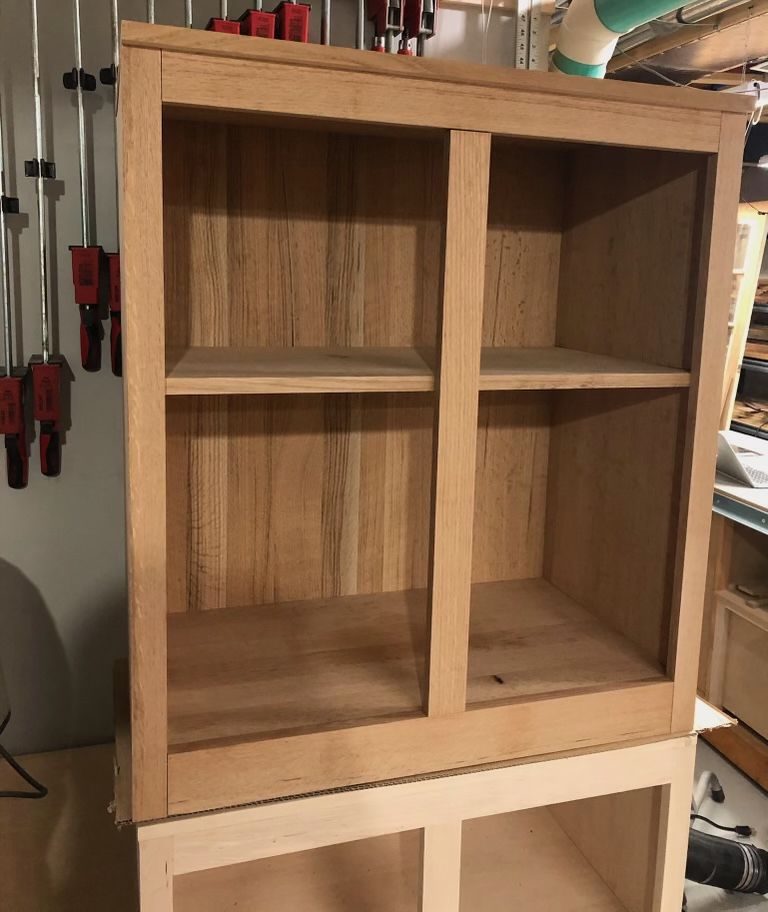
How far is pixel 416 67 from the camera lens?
0.88m

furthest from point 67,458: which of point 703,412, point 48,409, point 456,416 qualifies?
point 703,412

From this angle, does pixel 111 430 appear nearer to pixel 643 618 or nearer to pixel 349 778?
pixel 349 778

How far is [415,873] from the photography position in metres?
1.39

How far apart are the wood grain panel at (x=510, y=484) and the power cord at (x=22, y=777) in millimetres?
805

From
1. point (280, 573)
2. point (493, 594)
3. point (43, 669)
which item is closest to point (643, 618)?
point (493, 594)

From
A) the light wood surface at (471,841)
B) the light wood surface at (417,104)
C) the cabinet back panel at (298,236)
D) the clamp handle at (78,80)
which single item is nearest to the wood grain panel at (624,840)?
the light wood surface at (471,841)

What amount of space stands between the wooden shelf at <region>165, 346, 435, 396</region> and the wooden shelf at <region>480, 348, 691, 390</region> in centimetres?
9

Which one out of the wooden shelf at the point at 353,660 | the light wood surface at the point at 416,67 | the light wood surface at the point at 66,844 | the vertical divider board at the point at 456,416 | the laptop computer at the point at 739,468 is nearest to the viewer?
the light wood surface at the point at 416,67

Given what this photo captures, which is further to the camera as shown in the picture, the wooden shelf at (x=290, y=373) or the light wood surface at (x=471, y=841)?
the light wood surface at (x=471, y=841)

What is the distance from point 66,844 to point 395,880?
20.8 inches

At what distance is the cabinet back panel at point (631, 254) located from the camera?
1.11 meters

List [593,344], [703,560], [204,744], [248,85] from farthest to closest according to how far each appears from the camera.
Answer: [593,344]
[703,560]
[204,744]
[248,85]

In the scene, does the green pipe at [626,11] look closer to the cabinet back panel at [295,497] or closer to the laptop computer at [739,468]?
the cabinet back panel at [295,497]

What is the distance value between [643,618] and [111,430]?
0.91 metres
